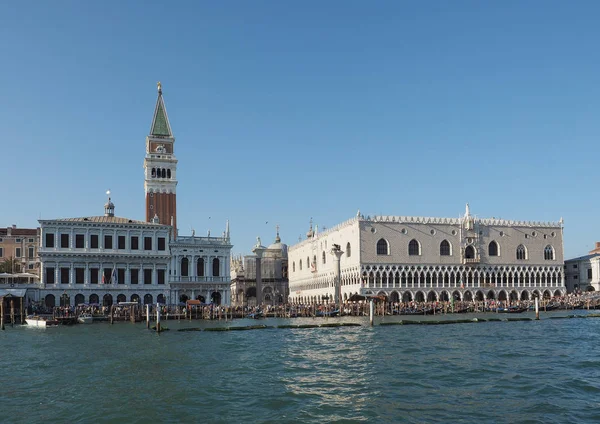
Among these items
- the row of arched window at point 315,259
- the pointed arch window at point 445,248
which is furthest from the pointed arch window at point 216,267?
the pointed arch window at point 445,248

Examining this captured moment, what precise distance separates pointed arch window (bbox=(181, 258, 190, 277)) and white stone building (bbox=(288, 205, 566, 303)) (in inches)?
709

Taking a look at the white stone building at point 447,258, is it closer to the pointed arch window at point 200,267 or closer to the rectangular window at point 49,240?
the pointed arch window at point 200,267

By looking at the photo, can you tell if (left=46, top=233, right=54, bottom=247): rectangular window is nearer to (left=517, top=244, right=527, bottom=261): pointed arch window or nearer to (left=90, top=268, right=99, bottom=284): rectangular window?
(left=90, top=268, right=99, bottom=284): rectangular window

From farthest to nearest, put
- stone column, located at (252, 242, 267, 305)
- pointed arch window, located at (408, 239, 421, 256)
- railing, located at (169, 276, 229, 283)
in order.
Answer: stone column, located at (252, 242, 267, 305)
pointed arch window, located at (408, 239, 421, 256)
railing, located at (169, 276, 229, 283)

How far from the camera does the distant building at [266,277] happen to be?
8975 centimetres

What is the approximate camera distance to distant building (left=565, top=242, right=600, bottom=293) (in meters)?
77.7

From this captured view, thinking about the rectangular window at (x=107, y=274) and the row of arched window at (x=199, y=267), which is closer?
the rectangular window at (x=107, y=274)

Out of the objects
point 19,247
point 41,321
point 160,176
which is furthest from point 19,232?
point 41,321

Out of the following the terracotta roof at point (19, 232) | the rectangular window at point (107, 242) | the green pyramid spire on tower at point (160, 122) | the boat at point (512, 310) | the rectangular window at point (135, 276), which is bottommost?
the boat at point (512, 310)

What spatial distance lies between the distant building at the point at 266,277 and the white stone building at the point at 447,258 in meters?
16.5

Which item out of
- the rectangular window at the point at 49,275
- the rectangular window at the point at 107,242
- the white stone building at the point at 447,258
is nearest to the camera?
the rectangular window at the point at 49,275

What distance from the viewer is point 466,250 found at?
7094 centimetres

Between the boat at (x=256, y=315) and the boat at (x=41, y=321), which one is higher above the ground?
the boat at (x=41, y=321)

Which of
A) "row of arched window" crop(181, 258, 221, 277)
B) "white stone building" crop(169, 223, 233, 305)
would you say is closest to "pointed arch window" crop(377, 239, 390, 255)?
"white stone building" crop(169, 223, 233, 305)
